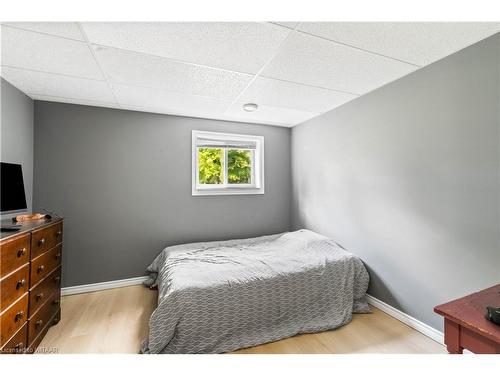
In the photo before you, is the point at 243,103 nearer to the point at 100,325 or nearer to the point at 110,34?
the point at 110,34

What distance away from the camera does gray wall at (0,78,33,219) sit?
6.38 feet

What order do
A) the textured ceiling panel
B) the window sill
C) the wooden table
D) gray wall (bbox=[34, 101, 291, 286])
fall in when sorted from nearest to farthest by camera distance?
the wooden table
the textured ceiling panel
gray wall (bbox=[34, 101, 291, 286])
the window sill

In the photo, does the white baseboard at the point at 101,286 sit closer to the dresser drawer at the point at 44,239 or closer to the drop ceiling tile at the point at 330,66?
the dresser drawer at the point at 44,239

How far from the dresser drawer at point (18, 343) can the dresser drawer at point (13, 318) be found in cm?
4

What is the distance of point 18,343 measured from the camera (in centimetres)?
142

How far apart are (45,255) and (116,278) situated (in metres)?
1.17

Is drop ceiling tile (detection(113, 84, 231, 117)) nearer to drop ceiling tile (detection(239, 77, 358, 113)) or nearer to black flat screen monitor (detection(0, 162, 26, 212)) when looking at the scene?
drop ceiling tile (detection(239, 77, 358, 113))

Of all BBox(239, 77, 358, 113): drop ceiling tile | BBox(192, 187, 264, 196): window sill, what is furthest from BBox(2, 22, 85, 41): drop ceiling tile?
BBox(192, 187, 264, 196): window sill

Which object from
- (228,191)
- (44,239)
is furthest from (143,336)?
(228,191)

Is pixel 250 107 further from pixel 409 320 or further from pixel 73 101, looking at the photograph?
pixel 409 320

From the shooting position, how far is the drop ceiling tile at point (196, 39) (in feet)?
4.34

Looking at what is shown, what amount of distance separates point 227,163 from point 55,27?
229 cm

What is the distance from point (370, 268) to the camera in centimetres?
234
